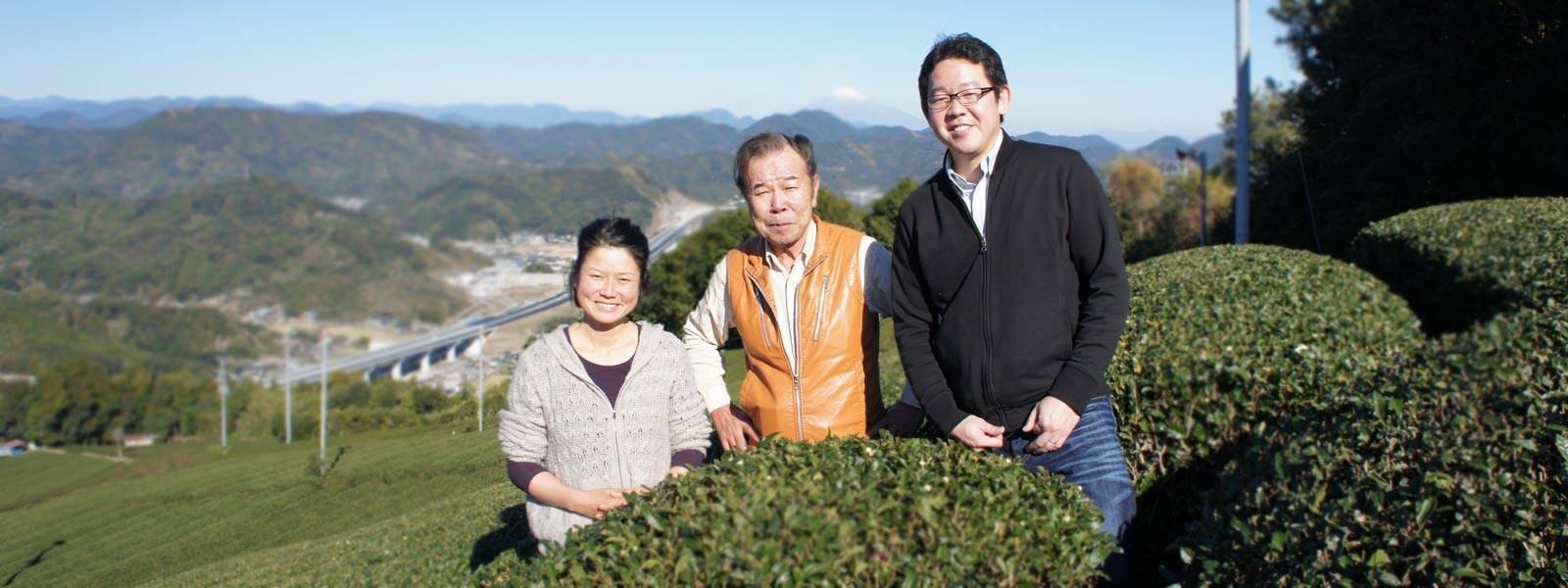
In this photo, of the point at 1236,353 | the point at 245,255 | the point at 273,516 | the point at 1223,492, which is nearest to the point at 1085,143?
the point at 1236,353

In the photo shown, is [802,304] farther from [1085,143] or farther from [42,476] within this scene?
[42,476]

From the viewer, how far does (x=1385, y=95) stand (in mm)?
13922

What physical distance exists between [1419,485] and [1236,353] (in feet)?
6.60

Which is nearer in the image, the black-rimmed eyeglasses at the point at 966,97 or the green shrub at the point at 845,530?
the green shrub at the point at 845,530

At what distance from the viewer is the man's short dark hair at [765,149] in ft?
11.1

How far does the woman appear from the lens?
11.0ft

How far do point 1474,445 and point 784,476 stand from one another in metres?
1.83

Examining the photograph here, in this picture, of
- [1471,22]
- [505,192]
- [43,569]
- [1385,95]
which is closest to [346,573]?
[43,569]

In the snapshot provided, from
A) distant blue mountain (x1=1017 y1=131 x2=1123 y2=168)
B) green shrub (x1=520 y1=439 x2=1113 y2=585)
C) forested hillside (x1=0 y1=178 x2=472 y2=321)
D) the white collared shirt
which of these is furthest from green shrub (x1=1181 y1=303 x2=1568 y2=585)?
forested hillside (x1=0 y1=178 x2=472 y2=321)

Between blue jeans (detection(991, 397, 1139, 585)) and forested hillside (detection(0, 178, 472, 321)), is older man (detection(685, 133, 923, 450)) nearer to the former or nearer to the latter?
blue jeans (detection(991, 397, 1139, 585))

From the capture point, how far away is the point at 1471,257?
696 centimetres

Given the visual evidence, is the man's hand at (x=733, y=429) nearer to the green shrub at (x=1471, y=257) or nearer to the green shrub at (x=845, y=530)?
the green shrub at (x=845, y=530)

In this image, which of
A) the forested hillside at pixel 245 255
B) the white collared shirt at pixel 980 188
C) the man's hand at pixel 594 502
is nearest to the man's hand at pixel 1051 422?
the white collared shirt at pixel 980 188

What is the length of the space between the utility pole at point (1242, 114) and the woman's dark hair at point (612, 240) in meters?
12.2
